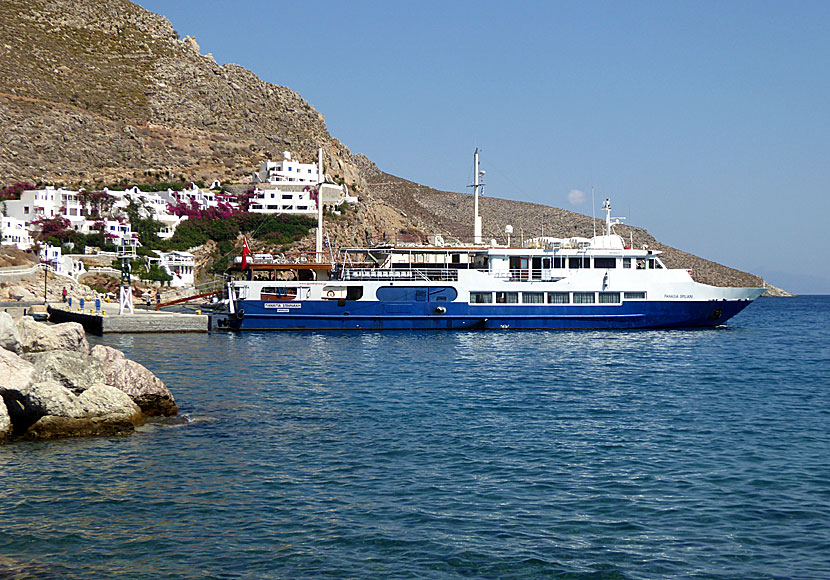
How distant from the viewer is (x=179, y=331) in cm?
4559

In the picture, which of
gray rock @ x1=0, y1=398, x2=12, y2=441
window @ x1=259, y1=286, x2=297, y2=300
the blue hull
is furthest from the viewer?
window @ x1=259, y1=286, x2=297, y2=300

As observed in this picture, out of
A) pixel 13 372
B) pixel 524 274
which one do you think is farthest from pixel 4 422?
pixel 524 274

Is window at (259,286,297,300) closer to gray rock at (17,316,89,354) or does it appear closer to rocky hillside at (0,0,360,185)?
gray rock at (17,316,89,354)

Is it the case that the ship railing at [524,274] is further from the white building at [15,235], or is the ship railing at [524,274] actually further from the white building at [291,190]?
the white building at [15,235]

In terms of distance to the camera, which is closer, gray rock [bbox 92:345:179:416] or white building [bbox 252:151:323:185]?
gray rock [bbox 92:345:179:416]

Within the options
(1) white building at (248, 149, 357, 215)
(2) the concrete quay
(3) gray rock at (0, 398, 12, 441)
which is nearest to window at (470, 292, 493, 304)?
(2) the concrete quay

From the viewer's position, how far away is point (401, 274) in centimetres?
4597

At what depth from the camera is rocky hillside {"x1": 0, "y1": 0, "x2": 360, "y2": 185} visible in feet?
338

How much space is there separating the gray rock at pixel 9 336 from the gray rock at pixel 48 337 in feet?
2.39

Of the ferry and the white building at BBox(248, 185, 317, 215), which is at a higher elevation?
the white building at BBox(248, 185, 317, 215)

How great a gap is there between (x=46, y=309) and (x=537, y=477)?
1727 inches

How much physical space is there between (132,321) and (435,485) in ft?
117

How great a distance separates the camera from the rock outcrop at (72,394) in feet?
51.4

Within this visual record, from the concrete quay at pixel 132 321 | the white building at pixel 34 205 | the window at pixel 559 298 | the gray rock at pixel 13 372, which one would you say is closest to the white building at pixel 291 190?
the white building at pixel 34 205
